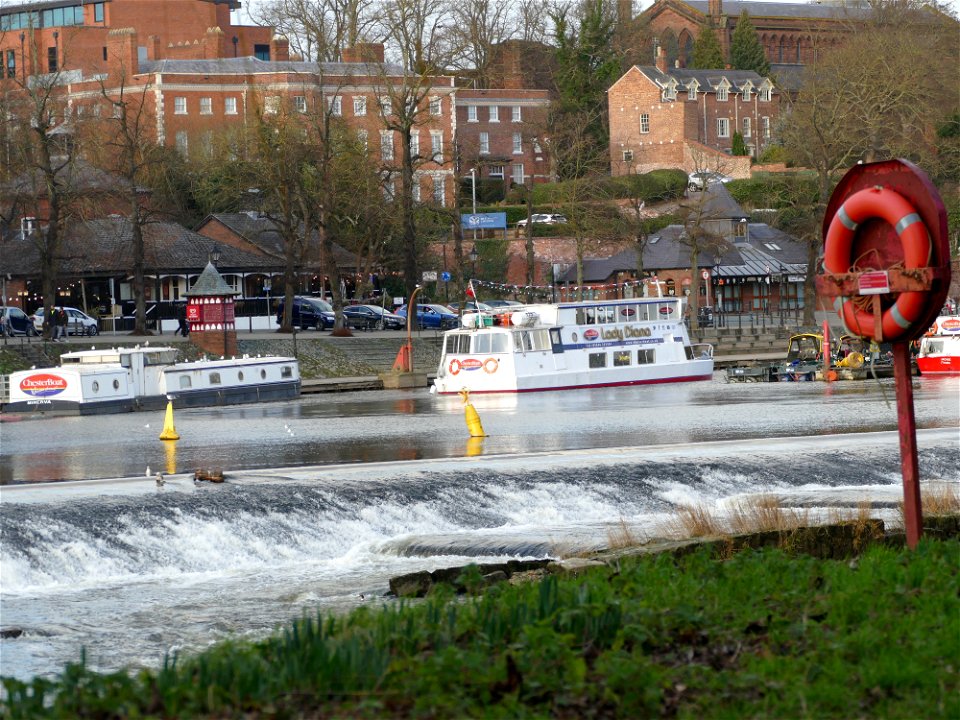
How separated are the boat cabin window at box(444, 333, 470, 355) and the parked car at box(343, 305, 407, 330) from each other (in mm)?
18850

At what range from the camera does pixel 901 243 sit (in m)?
15.8

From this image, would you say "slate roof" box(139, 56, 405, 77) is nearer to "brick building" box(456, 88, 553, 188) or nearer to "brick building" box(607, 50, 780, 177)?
"brick building" box(456, 88, 553, 188)

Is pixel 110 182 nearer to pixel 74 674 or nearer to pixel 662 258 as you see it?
pixel 662 258

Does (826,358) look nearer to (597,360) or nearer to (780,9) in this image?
(597,360)

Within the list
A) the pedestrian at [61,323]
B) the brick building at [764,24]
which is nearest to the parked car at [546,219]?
the pedestrian at [61,323]

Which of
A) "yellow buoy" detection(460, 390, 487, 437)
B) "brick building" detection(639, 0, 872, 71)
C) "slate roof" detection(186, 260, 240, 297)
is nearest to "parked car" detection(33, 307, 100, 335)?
"slate roof" detection(186, 260, 240, 297)

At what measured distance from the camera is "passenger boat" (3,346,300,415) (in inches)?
2109

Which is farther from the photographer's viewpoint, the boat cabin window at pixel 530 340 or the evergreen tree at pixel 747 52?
the evergreen tree at pixel 747 52

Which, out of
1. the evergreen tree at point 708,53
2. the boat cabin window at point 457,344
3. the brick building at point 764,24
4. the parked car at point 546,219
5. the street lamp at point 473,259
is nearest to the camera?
the boat cabin window at point 457,344

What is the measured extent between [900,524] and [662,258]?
71.9m

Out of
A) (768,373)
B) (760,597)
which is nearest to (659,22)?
(768,373)

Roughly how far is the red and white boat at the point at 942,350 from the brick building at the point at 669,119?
51.0m

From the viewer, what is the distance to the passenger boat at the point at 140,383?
176 ft

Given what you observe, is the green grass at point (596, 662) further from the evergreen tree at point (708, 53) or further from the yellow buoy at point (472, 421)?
the evergreen tree at point (708, 53)
